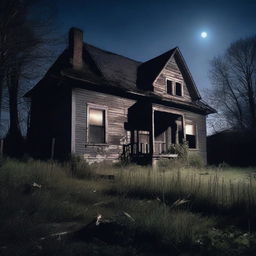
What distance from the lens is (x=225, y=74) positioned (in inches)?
1211

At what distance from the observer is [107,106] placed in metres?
13.9

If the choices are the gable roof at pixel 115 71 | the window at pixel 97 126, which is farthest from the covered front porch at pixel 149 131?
the window at pixel 97 126

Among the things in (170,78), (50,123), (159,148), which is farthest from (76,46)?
(159,148)

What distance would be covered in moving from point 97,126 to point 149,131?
9.69 ft

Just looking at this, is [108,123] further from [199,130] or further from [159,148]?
[199,130]

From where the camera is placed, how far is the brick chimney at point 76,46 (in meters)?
14.0

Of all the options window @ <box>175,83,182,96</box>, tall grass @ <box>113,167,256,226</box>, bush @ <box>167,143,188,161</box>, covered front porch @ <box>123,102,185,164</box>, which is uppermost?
window @ <box>175,83,182,96</box>

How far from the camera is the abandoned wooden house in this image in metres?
12.8

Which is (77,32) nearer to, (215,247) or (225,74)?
(215,247)

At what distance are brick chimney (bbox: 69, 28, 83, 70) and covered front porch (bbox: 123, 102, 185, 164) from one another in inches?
156

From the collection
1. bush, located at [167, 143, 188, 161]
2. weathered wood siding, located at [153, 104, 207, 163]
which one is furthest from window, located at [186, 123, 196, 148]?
bush, located at [167, 143, 188, 161]

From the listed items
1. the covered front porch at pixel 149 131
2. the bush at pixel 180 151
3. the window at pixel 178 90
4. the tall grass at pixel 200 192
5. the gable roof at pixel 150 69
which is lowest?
the tall grass at pixel 200 192

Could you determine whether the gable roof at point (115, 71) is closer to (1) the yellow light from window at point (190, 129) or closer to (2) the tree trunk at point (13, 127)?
(1) the yellow light from window at point (190, 129)

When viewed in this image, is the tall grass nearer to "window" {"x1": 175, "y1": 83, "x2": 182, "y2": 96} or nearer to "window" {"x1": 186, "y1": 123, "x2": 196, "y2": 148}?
"window" {"x1": 186, "y1": 123, "x2": 196, "y2": 148}
